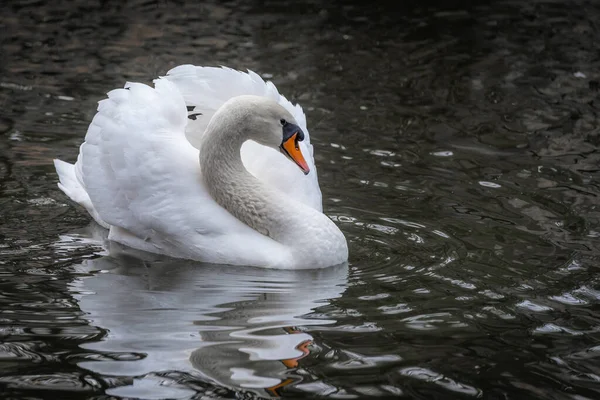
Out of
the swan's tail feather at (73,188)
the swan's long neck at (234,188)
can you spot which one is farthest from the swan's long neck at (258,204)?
the swan's tail feather at (73,188)

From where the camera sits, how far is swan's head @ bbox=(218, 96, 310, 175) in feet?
22.4

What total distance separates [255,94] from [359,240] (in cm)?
120

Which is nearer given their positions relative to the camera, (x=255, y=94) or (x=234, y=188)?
(x=234, y=188)

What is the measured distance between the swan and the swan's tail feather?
36cm

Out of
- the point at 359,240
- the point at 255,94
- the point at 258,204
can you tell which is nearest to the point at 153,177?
the point at 258,204

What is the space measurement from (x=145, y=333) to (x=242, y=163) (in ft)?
6.14

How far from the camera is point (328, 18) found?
15.3 meters

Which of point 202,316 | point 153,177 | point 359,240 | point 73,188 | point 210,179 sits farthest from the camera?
point 73,188

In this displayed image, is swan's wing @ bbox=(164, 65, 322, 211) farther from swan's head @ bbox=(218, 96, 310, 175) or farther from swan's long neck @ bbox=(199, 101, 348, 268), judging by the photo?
swan's head @ bbox=(218, 96, 310, 175)

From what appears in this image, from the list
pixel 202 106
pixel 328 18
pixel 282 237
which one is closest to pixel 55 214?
pixel 202 106

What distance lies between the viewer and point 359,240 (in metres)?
7.30

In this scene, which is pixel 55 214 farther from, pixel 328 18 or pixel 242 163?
pixel 328 18

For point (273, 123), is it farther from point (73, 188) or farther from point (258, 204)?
point (73, 188)

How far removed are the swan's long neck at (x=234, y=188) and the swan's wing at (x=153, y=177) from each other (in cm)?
6
